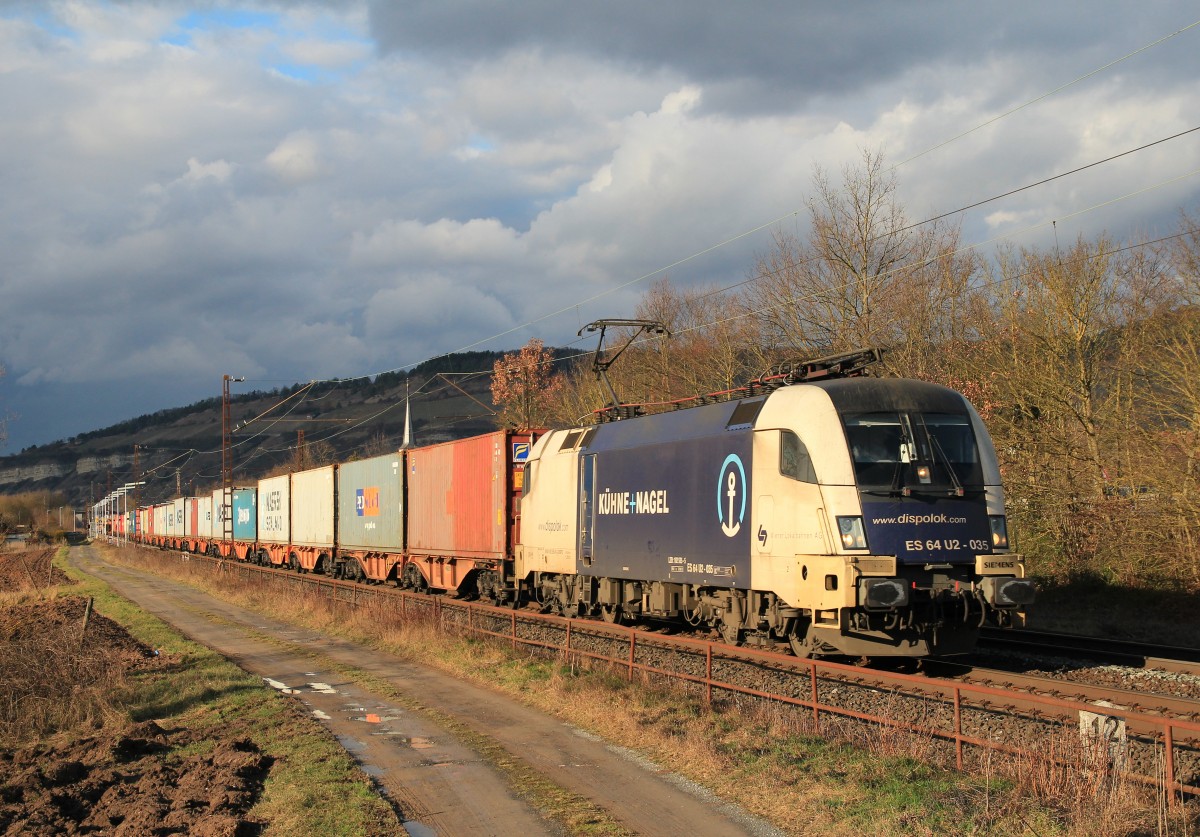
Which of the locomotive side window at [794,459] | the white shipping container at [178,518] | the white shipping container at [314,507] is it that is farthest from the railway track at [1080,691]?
the white shipping container at [178,518]

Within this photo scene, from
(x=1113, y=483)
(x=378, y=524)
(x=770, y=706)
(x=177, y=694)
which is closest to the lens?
(x=770, y=706)

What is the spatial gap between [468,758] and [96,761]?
411cm

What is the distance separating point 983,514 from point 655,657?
18.6 ft

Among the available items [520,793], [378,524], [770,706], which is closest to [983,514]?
[770,706]

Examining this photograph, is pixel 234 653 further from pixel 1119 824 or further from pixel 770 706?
pixel 1119 824

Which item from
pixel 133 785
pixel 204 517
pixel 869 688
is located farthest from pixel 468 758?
pixel 204 517

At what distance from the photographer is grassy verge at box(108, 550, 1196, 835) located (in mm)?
7121

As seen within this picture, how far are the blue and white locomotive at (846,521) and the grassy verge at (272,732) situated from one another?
6.03 metres

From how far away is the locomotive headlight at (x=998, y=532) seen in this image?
12906 mm

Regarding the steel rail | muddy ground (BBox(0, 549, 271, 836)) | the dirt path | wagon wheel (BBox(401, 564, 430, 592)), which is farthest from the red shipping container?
muddy ground (BBox(0, 549, 271, 836))

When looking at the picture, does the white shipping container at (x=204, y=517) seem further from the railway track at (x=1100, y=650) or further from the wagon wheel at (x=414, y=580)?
the railway track at (x=1100, y=650)

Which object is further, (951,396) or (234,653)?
(234,653)

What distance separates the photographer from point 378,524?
3130cm

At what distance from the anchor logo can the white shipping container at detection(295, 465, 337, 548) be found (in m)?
23.2
